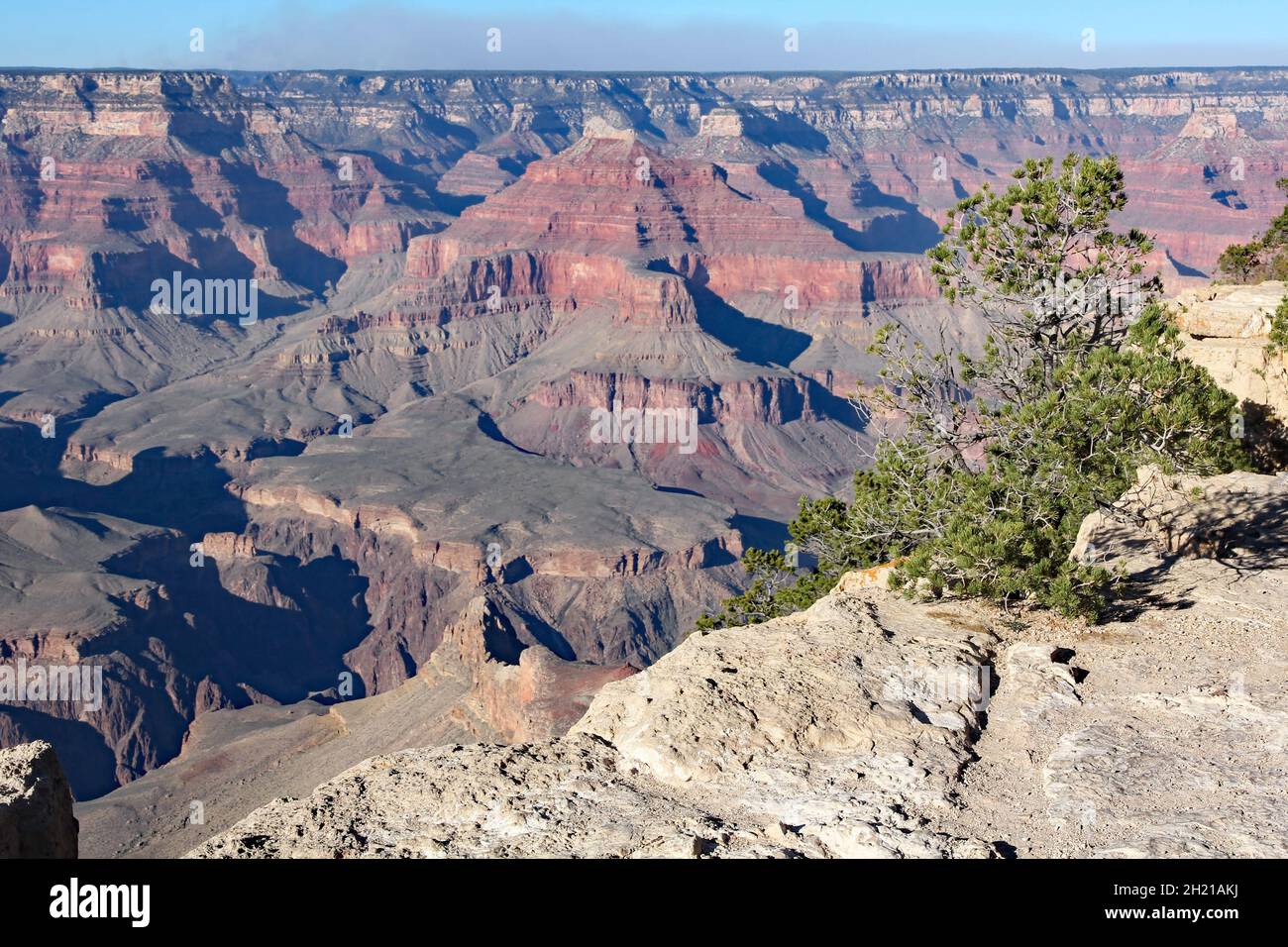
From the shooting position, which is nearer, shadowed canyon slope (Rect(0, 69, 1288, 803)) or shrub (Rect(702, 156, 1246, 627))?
shrub (Rect(702, 156, 1246, 627))

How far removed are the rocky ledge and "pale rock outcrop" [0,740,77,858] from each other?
6.10ft


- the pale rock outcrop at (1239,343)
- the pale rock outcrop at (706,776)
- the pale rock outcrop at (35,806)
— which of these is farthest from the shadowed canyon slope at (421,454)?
the pale rock outcrop at (35,806)

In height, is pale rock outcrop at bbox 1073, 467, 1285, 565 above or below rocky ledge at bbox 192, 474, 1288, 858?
above

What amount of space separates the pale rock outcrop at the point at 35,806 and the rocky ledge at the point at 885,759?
73.2 inches

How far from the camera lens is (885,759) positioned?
1442 centimetres

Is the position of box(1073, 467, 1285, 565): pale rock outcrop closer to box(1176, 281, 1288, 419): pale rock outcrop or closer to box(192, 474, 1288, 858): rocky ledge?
box(192, 474, 1288, 858): rocky ledge

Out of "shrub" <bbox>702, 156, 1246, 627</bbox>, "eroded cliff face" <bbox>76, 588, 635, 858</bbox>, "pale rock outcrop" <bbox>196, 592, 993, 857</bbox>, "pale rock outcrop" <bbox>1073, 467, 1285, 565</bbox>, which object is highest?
"shrub" <bbox>702, 156, 1246, 627</bbox>

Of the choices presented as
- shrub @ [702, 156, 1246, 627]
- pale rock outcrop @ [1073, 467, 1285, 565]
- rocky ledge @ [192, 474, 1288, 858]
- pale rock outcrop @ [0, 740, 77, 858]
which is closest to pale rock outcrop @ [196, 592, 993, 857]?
rocky ledge @ [192, 474, 1288, 858]

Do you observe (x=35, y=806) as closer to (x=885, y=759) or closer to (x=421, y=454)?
(x=885, y=759)

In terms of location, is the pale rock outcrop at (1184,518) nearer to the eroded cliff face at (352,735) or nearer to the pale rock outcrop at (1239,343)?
the pale rock outcrop at (1239,343)

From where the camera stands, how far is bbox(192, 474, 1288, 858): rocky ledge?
40.9 ft

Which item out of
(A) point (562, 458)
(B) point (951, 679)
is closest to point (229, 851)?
(B) point (951, 679)

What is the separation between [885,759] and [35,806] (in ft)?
29.9
